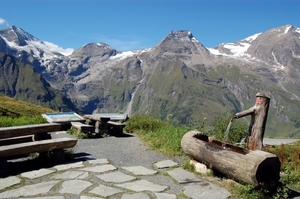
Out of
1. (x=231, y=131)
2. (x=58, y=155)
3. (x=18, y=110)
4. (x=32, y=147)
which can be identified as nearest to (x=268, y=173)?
(x=58, y=155)

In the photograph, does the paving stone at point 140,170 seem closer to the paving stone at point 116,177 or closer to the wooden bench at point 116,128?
the paving stone at point 116,177

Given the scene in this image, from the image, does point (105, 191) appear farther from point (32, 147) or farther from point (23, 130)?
point (23, 130)

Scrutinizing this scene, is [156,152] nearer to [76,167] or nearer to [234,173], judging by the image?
[76,167]

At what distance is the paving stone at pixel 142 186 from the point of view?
291 inches

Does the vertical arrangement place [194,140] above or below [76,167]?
above

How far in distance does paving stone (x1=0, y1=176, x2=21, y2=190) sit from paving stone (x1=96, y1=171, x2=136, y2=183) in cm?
200

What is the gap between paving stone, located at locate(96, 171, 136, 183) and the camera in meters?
→ 8.05

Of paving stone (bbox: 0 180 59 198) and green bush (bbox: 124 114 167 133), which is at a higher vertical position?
green bush (bbox: 124 114 167 133)

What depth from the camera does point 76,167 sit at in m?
9.15

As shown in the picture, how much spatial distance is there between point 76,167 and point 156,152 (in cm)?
381

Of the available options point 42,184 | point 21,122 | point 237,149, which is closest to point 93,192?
point 42,184

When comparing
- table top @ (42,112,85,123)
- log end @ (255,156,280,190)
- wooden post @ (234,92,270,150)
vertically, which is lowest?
log end @ (255,156,280,190)

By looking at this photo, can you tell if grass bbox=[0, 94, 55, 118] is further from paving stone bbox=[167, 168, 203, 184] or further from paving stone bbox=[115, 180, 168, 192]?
paving stone bbox=[115, 180, 168, 192]

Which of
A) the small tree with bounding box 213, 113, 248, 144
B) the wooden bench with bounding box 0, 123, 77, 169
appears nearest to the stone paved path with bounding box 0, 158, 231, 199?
the wooden bench with bounding box 0, 123, 77, 169
